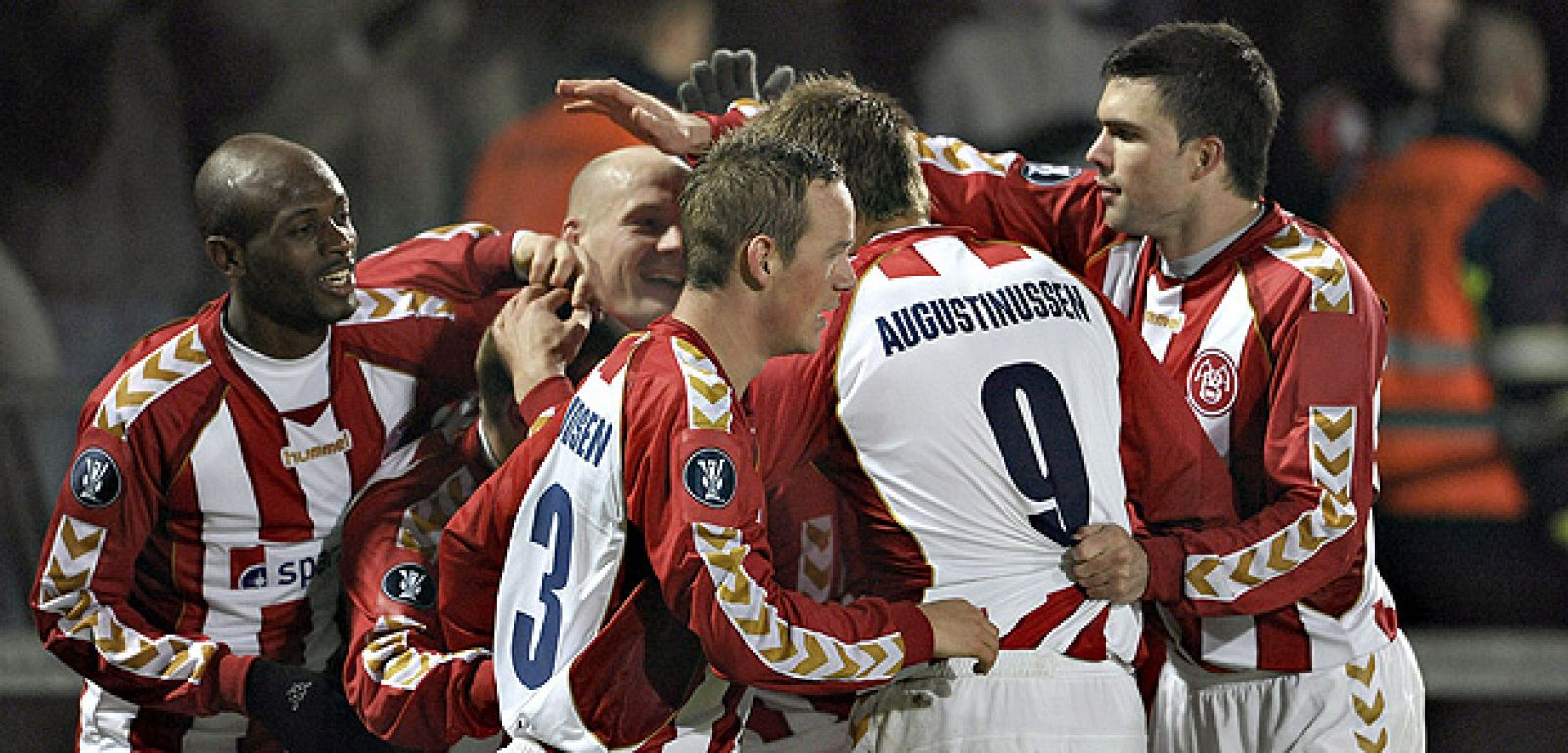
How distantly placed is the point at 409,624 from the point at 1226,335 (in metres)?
1.55


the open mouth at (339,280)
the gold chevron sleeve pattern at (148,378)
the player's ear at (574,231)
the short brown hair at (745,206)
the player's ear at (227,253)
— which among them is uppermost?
the short brown hair at (745,206)

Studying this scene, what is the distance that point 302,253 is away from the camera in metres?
3.11

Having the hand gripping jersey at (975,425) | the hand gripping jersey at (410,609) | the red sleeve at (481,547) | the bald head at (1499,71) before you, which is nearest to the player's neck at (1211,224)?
the hand gripping jersey at (975,425)

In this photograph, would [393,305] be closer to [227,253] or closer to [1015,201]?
[227,253]

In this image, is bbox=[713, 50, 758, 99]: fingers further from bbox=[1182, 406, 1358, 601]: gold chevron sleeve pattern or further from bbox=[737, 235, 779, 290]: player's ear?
bbox=[1182, 406, 1358, 601]: gold chevron sleeve pattern

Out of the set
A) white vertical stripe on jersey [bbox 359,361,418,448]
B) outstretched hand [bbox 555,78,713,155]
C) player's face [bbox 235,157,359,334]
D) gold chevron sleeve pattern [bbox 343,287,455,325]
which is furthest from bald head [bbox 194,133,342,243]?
outstretched hand [bbox 555,78,713,155]

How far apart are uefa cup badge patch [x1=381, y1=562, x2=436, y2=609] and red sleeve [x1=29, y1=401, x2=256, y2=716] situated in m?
0.31

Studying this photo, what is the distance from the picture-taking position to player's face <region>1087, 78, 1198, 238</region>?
2.98 m

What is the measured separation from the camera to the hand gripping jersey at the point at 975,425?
2.51 m

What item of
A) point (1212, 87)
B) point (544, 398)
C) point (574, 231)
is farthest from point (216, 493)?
point (1212, 87)

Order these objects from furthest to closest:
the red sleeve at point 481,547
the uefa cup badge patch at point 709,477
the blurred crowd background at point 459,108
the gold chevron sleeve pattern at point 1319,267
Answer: the blurred crowd background at point 459,108 < the gold chevron sleeve pattern at point 1319,267 < the red sleeve at point 481,547 < the uefa cup badge patch at point 709,477

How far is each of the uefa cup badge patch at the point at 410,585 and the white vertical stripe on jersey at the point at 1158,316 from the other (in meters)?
1.41

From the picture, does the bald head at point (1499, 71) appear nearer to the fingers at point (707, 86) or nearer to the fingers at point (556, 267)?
the fingers at point (707, 86)

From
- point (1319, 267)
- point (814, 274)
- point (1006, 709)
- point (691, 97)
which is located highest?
point (691, 97)
